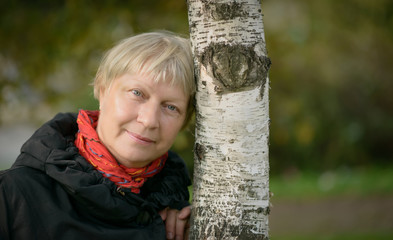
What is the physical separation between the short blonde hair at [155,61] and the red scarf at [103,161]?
23 centimetres

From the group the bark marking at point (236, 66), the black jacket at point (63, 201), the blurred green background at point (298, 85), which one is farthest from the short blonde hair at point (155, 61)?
the blurred green background at point (298, 85)

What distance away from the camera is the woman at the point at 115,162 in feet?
6.12

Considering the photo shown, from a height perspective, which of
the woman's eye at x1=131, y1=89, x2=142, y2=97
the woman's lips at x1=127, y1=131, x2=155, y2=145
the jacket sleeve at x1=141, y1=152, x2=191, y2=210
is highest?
the woman's eye at x1=131, y1=89, x2=142, y2=97

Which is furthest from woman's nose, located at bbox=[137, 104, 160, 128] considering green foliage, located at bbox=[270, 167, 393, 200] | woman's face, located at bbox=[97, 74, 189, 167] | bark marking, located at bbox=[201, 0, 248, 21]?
green foliage, located at bbox=[270, 167, 393, 200]

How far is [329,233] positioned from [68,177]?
4.82 m

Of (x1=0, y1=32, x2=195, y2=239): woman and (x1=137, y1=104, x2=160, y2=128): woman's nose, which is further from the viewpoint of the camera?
(x1=137, y1=104, x2=160, y2=128): woman's nose

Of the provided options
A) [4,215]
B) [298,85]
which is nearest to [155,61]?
[4,215]

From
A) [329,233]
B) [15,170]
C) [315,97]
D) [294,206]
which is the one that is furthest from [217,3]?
[315,97]

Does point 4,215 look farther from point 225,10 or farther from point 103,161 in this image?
point 225,10

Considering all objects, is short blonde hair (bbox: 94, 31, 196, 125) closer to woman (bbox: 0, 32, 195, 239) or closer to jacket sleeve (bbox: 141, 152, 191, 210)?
woman (bbox: 0, 32, 195, 239)

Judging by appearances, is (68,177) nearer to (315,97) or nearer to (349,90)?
(315,97)

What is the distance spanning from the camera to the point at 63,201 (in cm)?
192

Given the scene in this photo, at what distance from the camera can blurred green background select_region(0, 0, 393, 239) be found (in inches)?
142

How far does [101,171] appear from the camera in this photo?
2055 mm
